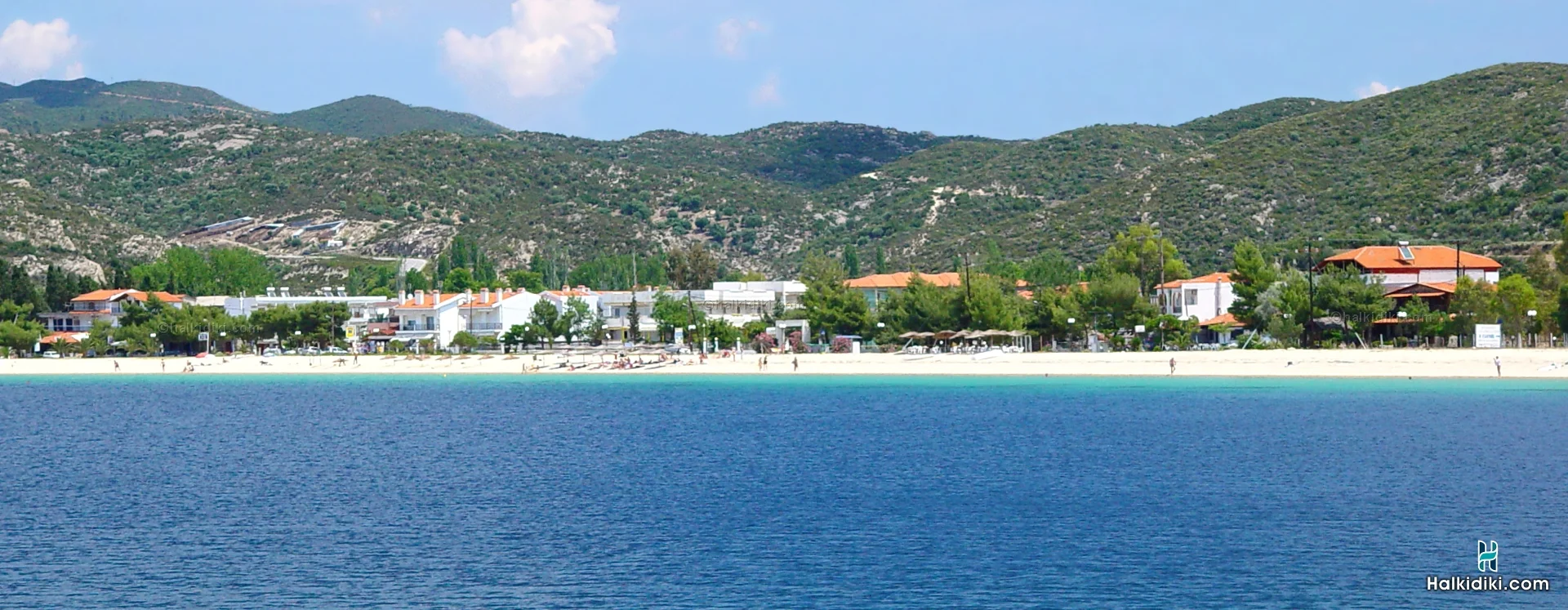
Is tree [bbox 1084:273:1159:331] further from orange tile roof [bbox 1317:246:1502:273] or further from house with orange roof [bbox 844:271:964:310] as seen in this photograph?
house with orange roof [bbox 844:271:964:310]

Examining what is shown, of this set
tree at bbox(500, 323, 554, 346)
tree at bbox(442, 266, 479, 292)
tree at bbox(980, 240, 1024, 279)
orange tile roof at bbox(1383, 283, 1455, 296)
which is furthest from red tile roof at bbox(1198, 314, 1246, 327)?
tree at bbox(442, 266, 479, 292)

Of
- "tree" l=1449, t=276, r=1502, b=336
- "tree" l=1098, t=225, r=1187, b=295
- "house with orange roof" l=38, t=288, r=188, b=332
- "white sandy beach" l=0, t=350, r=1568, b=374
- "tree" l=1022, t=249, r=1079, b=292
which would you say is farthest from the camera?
"tree" l=1022, t=249, r=1079, b=292

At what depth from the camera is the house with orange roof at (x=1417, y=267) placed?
7431 cm

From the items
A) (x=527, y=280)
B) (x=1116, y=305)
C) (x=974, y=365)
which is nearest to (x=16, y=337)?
(x=527, y=280)

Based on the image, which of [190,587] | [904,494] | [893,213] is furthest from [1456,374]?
[893,213]

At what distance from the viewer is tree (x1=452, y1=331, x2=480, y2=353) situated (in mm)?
87312

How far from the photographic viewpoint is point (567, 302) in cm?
9050

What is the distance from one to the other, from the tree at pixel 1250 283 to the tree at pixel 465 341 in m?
43.4

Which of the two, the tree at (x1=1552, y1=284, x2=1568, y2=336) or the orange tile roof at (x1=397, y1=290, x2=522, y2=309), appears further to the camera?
the orange tile roof at (x1=397, y1=290, x2=522, y2=309)

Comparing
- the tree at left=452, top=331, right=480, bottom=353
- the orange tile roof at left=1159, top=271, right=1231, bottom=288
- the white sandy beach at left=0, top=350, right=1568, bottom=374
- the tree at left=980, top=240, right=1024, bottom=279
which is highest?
the tree at left=980, top=240, right=1024, bottom=279

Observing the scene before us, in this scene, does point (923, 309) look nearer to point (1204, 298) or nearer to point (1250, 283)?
point (1250, 283)

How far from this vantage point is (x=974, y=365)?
6725 centimetres

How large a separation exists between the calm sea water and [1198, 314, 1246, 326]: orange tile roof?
68.4 feet

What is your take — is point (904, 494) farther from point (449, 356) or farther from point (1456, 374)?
point (449, 356)
